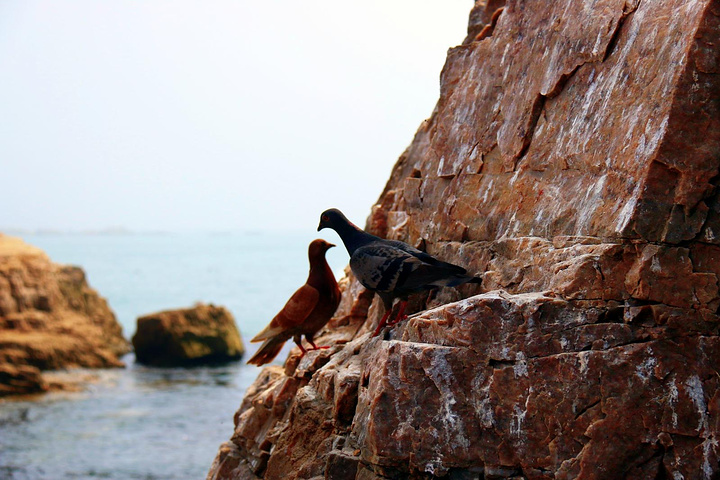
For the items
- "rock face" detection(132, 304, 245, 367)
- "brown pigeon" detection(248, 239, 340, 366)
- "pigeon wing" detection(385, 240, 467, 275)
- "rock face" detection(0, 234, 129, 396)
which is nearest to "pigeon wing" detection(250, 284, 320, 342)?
"brown pigeon" detection(248, 239, 340, 366)

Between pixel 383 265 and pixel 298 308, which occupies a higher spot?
pixel 383 265

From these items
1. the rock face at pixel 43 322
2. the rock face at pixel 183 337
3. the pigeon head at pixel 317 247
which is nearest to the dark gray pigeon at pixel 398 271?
the pigeon head at pixel 317 247

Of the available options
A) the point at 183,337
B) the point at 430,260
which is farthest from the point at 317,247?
the point at 183,337

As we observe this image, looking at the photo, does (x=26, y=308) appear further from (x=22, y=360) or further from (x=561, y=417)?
(x=561, y=417)

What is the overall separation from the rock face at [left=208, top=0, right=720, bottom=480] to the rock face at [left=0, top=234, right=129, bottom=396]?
1994cm

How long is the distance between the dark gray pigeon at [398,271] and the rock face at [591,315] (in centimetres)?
30

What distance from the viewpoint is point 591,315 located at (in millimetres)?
5539

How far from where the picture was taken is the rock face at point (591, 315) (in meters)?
5.35

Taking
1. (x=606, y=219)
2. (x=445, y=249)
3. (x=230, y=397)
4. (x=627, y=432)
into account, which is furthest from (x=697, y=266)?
(x=230, y=397)

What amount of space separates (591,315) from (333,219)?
3.36 m

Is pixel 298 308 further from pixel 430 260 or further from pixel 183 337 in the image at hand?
pixel 183 337

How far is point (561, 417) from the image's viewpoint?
539cm

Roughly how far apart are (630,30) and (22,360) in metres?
22.6

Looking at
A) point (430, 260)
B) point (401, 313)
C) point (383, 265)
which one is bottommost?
point (401, 313)
